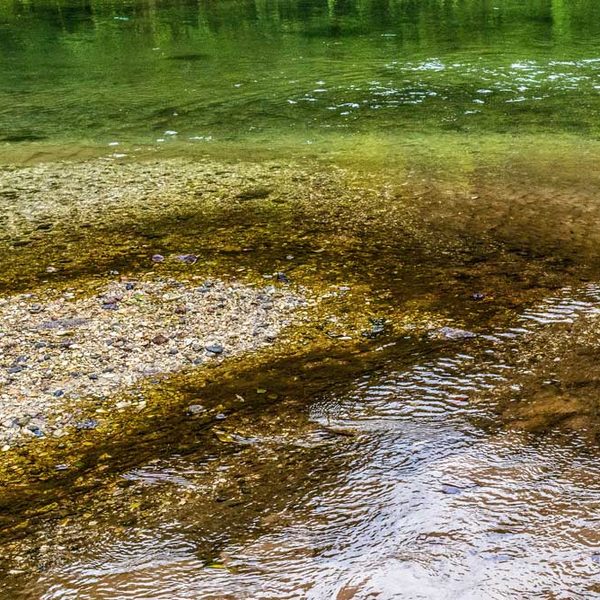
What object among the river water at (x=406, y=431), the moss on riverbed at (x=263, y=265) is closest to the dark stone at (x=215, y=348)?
the moss on riverbed at (x=263, y=265)

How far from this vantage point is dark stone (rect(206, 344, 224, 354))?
5.57 meters

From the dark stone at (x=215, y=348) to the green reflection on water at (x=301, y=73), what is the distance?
620 centimetres

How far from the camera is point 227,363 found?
5.45 m

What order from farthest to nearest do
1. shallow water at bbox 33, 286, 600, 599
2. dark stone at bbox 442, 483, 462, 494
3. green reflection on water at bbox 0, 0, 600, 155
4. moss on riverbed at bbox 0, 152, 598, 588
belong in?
green reflection on water at bbox 0, 0, 600, 155
moss on riverbed at bbox 0, 152, 598, 588
dark stone at bbox 442, 483, 462, 494
shallow water at bbox 33, 286, 600, 599

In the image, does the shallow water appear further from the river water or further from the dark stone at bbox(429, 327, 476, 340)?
the dark stone at bbox(429, 327, 476, 340)

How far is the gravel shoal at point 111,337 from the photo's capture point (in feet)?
16.5

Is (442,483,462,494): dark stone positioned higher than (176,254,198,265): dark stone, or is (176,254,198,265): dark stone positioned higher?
(176,254,198,265): dark stone

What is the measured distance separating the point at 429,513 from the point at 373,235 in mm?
4108

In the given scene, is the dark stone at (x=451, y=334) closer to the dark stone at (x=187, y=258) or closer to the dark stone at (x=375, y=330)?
the dark stone at (x=375, y=330)

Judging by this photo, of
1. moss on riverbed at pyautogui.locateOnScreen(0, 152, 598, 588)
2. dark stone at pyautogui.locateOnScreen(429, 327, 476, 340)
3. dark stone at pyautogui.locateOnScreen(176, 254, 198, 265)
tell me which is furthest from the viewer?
dark stone at pyautogui.locateOnScreen(176, 254, 198, 265)

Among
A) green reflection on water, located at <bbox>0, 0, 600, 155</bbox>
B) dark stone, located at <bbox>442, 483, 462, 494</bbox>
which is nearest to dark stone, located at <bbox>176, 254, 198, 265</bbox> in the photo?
dark stone, located at <bbox>442, 483, 462, 494</bbox>

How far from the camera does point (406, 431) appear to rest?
4.65 meters

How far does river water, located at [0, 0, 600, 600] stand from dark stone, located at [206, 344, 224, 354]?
0.54 m

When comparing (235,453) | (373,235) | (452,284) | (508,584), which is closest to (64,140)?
(373,235)
